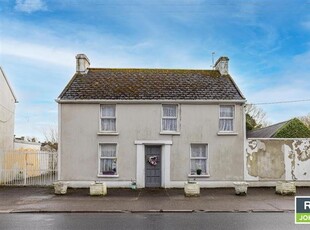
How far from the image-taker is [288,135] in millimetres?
25188

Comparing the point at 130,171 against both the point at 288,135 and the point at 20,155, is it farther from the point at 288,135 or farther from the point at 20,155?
the point at 288,135

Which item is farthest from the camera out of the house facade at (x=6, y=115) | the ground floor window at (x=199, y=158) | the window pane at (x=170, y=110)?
the house facade at (x=6, y=115)

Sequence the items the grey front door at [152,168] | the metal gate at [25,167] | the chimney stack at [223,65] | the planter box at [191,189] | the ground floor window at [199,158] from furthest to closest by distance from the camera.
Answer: the chimney stack at [223,65], the metal gate at [25,167], the ground floor window at [199,158], the grey front door at [152,168], the planter box at [191,189]

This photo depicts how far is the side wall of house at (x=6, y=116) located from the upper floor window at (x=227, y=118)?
564 inches

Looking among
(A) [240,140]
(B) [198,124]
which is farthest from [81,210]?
(A) [240,140]

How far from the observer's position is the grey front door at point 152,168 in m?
22.4

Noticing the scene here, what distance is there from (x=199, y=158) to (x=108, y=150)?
559cm

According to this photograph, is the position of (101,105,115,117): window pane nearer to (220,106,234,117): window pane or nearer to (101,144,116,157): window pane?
(101,144,116,157): window pane

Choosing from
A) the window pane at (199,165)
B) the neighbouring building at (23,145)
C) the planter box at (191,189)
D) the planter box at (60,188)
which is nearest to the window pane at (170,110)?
the window pane at (199,165)


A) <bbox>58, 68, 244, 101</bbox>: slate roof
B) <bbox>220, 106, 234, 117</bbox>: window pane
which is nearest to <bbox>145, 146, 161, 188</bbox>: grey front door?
<bbox>58, 68, 244, 101</bbox>: slate roof

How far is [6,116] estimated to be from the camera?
1060 inches

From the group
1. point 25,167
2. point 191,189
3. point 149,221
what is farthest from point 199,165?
point 25,167

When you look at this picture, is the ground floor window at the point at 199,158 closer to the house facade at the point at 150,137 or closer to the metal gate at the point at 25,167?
the house facade at the point at 150,137

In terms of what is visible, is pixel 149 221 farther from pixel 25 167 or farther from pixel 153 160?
pixel 25 167
